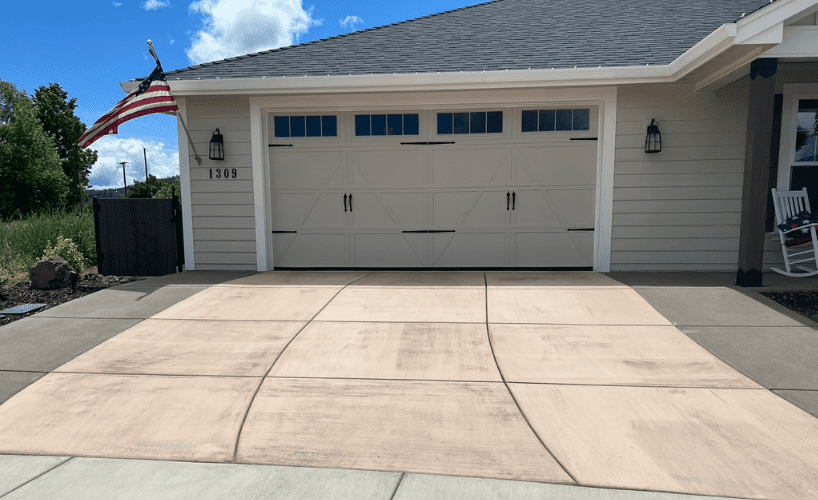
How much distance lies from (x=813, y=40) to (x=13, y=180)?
40743 mm

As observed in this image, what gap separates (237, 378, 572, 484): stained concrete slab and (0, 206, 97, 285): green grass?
675cm

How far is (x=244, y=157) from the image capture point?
768cm

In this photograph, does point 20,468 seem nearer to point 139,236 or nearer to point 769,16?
point 139,236

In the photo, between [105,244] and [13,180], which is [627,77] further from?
[13,180]

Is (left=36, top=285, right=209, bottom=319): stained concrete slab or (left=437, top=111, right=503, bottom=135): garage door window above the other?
(left=437, top=111, right=503, bottom=135): garage door window

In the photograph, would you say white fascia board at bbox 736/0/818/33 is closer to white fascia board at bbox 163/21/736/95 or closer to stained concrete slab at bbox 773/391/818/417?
white fascia board at bbox 163/21/736/95

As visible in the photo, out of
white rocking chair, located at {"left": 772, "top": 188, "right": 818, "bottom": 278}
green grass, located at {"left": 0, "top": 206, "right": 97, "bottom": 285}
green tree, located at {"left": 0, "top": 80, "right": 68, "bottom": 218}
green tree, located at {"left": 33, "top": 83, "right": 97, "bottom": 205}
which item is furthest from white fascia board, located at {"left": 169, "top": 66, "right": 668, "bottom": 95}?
green tree, located at {"left": 33, "top": 83, "right": 97, "bottom": 205}

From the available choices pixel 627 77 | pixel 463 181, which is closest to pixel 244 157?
pixel 463 181

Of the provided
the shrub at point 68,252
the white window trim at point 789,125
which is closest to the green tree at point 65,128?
the shrub at point 68,252

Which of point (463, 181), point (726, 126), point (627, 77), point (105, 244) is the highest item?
point (627, 77)

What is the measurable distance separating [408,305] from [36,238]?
7276mm

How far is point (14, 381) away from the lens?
12.7 feet

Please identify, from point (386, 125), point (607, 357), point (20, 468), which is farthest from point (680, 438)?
point (386, 125)

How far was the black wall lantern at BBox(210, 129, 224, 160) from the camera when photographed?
24.7 ft
